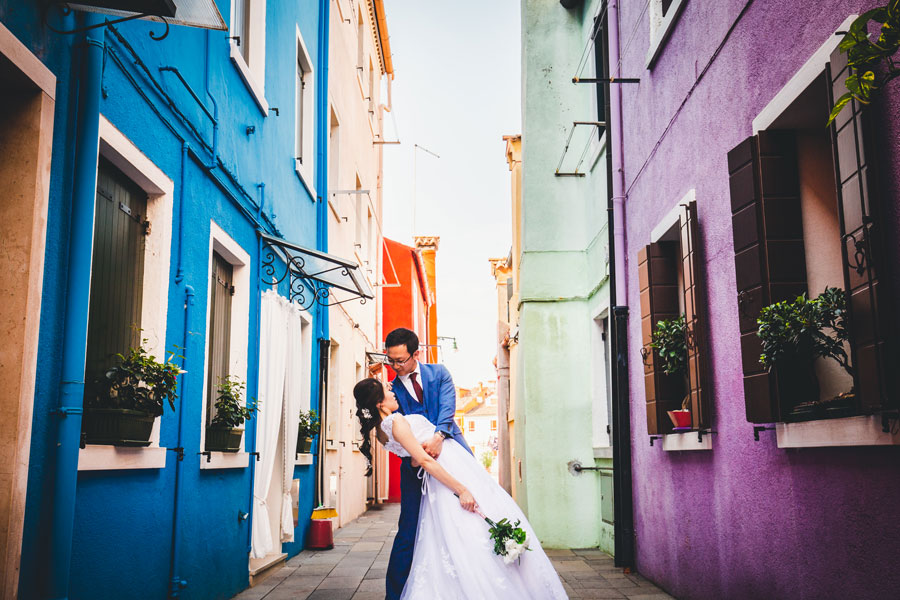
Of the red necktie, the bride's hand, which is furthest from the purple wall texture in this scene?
the red necktie

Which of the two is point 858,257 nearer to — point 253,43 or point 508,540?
point 508,540

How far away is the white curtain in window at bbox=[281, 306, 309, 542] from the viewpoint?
890cm

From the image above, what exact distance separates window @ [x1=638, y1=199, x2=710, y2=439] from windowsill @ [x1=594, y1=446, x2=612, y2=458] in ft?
9.50

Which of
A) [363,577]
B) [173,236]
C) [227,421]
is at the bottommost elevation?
[363,577]

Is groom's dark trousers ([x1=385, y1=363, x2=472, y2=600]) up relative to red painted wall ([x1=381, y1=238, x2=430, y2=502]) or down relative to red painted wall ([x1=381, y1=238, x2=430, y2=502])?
down

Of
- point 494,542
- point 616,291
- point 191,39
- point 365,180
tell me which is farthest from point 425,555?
point 365,180

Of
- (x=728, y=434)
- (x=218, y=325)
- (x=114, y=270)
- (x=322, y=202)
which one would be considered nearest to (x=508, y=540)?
(x=728, y=434)

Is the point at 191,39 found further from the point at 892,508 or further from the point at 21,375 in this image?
the point at 892,508

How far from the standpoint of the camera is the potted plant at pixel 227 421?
22.1 ft

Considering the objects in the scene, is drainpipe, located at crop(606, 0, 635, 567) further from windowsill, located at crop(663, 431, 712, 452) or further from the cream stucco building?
the cream stucco building

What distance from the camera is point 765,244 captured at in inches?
191

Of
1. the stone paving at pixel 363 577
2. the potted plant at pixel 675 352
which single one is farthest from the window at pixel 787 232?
the stone paving at pixel 363 577

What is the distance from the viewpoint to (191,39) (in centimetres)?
603

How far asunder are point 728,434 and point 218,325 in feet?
14.2
